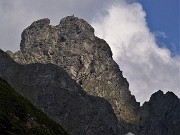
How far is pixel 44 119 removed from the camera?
9312cm

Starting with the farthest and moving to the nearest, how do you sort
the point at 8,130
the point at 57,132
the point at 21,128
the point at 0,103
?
the point at 57,132, the point at 0,103, the point at 21,128, the point at 8,130

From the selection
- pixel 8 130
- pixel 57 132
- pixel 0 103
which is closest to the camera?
pixel 8 130

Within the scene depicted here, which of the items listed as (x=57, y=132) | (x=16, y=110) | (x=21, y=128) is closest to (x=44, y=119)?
(x=57, y=132)

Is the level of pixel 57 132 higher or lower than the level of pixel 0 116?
higher

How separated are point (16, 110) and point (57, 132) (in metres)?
10.4

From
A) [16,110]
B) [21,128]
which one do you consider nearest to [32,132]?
[21,128]

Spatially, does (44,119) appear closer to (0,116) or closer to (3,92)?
(3,92)

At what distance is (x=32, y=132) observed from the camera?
256 ft

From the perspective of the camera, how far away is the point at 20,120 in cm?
8056

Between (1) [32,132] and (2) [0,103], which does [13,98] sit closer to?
(2) [0,103]

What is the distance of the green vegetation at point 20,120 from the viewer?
74000mm

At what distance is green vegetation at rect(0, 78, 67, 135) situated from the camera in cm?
7400

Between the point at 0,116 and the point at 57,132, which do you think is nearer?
the point at 0,116

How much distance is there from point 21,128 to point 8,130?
5.06 metres
